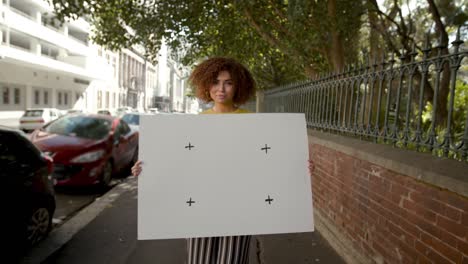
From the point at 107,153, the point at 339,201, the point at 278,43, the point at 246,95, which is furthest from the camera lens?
the point at 278,43

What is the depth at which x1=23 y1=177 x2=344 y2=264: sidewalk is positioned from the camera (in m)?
4.03

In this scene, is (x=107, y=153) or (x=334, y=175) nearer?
(x=334, y=175)

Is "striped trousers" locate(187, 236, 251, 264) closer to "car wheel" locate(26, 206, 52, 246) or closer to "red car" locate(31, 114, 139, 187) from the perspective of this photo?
"car wheel" locate(26, 206, 52, 246)

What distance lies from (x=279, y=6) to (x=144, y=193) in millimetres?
8448

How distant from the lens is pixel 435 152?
3082mm

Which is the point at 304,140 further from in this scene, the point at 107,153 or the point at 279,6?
the point at 279,6

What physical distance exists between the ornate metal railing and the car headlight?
3.92 metres

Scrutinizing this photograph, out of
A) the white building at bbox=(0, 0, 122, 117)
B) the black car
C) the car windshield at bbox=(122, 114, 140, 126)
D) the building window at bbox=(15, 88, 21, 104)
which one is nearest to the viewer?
the black car

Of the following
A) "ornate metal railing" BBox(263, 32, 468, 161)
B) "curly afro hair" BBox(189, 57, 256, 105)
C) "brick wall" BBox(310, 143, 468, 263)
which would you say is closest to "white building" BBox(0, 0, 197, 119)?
"ornate metal railing" BBox(263, 32, 468, 161)

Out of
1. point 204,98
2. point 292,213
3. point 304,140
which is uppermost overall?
point 204,98

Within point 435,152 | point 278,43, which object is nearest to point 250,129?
point 435,152

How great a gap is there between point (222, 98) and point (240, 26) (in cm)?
967

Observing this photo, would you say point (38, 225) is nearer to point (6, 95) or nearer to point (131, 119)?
point (131, 119)

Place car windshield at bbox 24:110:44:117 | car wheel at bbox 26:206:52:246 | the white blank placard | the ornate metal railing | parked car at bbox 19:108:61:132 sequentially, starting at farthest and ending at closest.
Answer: car windshield at bbox 24:110:44:117
parked car at bbox 19:108:61:132
car wheel at bbox 26:206:52:246
the ornate metal railing
the white blank placard
